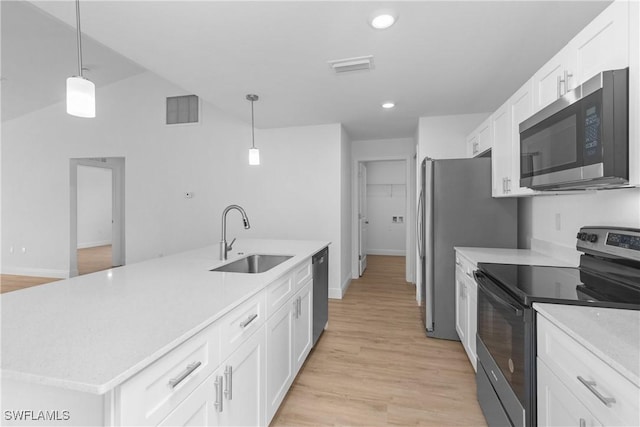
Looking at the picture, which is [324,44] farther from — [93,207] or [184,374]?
[93,207]

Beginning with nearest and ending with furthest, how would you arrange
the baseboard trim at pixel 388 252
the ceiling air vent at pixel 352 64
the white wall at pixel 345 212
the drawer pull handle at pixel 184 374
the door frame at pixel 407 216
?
the drawer pull handle at pixel 184 374 < the ceiling air vent at pixel 352 64 < the white wall at pixel 345 212 < the door frame at pixel 407 216 < the baseboard trim at pixel 388 252

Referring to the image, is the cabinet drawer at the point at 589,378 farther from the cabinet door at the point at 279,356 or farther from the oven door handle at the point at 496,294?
the cabinet door at the point at 279,356

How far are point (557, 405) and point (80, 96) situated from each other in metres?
2.26

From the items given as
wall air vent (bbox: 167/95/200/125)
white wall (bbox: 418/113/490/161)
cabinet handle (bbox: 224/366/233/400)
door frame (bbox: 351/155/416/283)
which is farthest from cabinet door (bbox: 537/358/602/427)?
wall air vent (bbox: 167/95/200/125)

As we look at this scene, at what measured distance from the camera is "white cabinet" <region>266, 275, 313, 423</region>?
66.1 inches

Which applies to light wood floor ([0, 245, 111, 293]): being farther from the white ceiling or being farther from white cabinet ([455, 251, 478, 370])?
white cabinet ([455, 251, 478, 370])

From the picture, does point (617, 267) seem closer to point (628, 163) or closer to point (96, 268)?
point (628, 163)

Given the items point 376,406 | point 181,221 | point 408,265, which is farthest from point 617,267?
point 181,221

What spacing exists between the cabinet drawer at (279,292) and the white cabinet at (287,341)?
1.7 inches

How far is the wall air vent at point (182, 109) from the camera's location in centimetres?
485

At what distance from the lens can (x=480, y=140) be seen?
311 cm

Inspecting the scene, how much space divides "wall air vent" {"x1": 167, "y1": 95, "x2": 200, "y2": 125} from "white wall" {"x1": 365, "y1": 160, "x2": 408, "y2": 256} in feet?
14.7

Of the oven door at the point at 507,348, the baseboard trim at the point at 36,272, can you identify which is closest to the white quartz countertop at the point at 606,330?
the oven door at the point at 507,348

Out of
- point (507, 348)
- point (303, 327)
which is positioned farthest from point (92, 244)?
point (507, 348)
